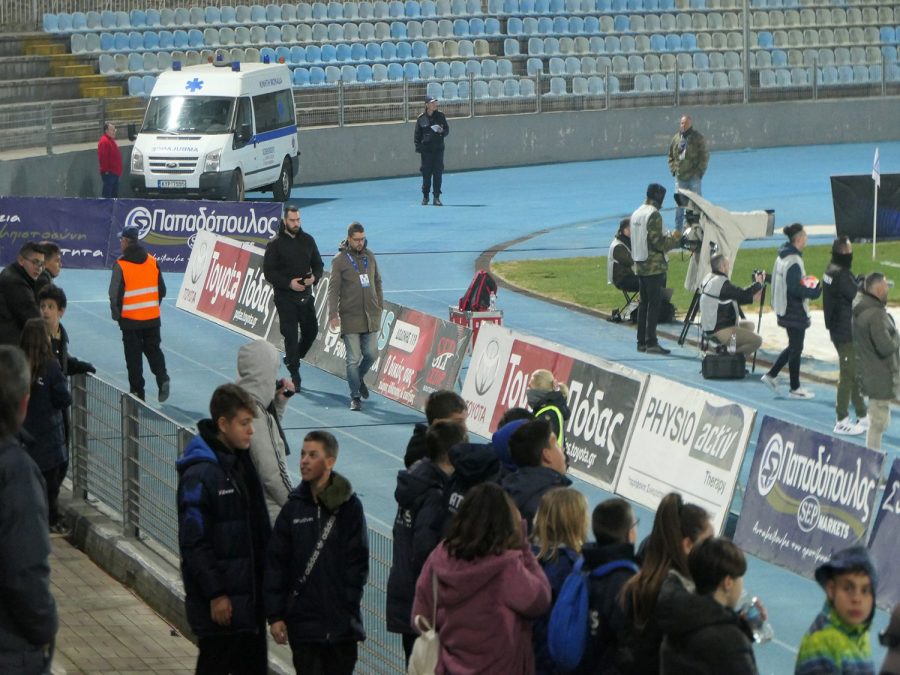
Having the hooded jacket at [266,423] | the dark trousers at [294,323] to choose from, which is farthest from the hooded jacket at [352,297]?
the hooded jacket at [266,423]

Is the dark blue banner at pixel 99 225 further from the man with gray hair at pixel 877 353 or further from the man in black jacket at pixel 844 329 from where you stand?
the man with gray hair at pixel 877 353

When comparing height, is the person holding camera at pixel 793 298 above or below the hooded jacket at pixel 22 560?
below

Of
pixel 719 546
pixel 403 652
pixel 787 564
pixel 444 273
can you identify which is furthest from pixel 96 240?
pixel 719 546

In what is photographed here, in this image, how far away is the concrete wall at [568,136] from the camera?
3891cm

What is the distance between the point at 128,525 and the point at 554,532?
18.7ft

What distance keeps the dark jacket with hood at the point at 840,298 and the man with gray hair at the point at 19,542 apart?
11.2 metres

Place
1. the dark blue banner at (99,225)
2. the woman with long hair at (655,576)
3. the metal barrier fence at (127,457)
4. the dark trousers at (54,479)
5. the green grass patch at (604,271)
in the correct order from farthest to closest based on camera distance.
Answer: the dark blue banner at (99,225), the green grass patch at (604,271), the dark trousers at (54,479), the metal barrier fence at (127,457), the woman with long hair at (655,576)

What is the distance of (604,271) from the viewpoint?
82.4 ft

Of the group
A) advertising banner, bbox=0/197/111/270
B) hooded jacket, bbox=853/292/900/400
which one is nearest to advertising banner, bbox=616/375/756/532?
hooded jacket, bbox=853/292/900/400

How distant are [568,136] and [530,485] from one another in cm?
3589

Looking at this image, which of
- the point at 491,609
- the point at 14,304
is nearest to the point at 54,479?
the point at 14,304

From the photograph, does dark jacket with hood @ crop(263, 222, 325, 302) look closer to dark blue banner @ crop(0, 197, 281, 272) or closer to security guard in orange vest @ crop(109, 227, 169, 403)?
security guard in orange vest @ crop(109, 227, 169, 403)

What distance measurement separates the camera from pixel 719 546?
226 inches

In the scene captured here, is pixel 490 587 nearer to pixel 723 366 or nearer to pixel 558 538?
pixel 558 538
